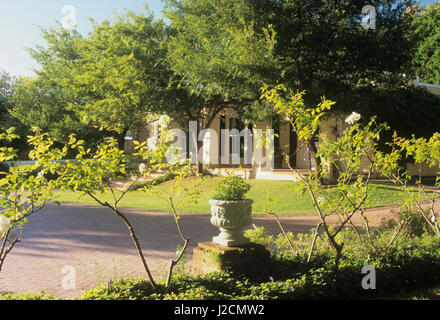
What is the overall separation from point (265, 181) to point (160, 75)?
27.4ft

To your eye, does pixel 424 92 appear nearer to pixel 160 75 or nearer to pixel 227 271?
pixel 160 75

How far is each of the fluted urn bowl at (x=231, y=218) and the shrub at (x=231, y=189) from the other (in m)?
0.12

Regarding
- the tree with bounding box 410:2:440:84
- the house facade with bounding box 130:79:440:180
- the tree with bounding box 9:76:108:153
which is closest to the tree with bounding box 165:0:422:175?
the house facade with bounding box 130:79:440:180

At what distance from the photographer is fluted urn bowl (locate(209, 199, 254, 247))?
5.27 metres

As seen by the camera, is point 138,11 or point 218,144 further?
point 218,144

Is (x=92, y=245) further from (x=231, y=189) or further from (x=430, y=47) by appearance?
(x=430, y=47)

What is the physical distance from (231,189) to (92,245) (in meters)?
4.47

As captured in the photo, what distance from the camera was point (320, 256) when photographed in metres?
5.51

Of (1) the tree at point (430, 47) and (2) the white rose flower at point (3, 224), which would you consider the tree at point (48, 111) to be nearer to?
(2) the white rose flower at point (3, 224)

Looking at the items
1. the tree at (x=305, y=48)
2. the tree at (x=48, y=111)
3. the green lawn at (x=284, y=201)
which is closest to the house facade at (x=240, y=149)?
the green lawn at (x=284, y=201)

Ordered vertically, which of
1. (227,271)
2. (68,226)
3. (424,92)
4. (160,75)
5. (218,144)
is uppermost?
(160,75)

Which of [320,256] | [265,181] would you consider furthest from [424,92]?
[320,256]

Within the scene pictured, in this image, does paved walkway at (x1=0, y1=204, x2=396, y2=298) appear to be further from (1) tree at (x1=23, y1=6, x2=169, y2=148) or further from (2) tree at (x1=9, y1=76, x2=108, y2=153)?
(2) tree at (x1=9, y1=76, x2=108, y2=153)
